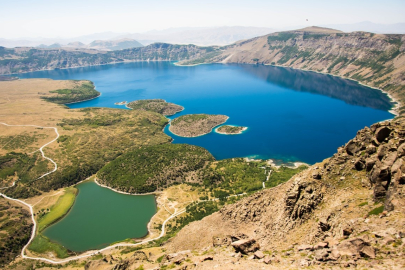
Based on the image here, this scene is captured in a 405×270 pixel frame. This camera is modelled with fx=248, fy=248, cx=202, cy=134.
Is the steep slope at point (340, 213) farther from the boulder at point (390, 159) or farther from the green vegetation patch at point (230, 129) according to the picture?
the green vegetation patch at point (230, 129)

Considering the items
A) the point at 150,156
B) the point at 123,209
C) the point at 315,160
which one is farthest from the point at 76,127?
the point at 315,160

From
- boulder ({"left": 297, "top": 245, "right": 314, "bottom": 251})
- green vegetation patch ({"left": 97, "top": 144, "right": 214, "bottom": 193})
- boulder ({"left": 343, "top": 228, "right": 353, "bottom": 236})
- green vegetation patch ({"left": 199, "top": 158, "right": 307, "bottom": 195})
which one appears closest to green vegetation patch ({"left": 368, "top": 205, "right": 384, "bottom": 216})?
boulder ({"left": 343, "top": 228, "right": 353, "bottom": 236})

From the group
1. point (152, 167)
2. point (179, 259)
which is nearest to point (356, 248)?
point (179, 259)

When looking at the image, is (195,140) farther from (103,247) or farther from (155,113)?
(103,247)

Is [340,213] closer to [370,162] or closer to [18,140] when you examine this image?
[370,162]

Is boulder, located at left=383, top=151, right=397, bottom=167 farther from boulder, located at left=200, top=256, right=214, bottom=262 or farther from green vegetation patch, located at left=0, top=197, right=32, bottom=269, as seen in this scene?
green vegetation patch, located at left=0, top=197, right=32, bottom=269
